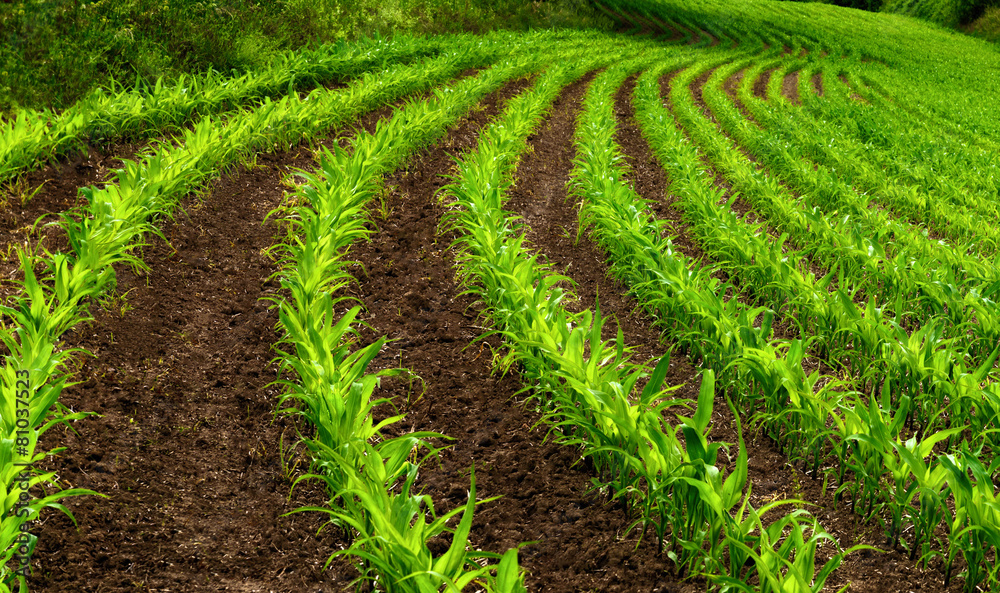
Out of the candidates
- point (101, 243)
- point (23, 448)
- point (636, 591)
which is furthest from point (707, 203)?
point (23, 448)

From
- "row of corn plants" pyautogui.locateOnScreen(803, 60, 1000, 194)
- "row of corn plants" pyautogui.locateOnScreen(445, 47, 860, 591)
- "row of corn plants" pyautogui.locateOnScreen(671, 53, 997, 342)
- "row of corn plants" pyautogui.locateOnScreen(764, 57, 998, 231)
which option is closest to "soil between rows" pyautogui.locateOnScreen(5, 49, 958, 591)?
"row of corn plants" pyautogui.locateOnScreen(445, 47, 860, 591)

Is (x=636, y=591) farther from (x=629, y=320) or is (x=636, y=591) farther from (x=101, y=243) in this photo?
(x=101, y=243)

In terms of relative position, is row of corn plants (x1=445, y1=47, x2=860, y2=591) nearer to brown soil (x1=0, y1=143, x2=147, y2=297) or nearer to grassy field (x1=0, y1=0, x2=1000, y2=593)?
grassy field (x1=0, y1=0, x2=1000, y2=593)

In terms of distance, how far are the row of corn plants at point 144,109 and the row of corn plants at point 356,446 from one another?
7.36ft

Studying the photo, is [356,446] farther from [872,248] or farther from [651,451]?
[872,248]

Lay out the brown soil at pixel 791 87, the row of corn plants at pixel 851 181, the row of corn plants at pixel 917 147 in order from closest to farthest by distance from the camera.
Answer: the row of corn plants at pixel 851 181
the row of corn plants at pixel 917 147
the brown soil at pixel 791 87

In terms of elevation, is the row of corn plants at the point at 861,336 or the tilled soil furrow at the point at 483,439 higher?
the row of corn plants at the point at 861,336

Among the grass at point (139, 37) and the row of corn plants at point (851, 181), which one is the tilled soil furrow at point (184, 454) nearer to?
the grass at point (139, 37)

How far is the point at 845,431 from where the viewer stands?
283cm

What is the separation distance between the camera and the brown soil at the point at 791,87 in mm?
16964

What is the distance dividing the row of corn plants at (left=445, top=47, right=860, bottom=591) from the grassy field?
18mm

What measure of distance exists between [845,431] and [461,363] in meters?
2.03

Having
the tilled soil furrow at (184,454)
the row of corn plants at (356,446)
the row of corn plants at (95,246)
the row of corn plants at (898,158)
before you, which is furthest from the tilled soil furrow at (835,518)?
the row of corn plants at (898,158)

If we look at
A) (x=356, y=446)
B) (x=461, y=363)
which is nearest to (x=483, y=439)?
(x=461, y=363)
